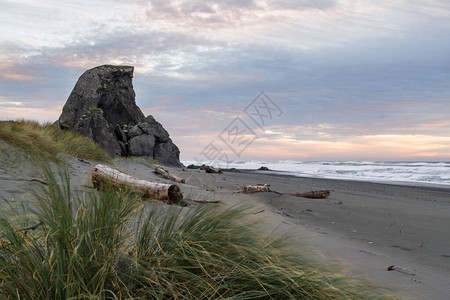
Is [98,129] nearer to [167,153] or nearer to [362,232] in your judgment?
[167,153]

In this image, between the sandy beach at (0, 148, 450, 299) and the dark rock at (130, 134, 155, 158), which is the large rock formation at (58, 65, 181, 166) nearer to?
the dark rock at (130, 134, 155, 158)

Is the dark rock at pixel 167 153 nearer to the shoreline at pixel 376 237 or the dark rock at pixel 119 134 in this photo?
the dark rock at pixel 119 134

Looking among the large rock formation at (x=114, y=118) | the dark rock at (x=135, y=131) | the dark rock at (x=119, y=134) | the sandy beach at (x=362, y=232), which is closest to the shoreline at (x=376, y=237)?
the sandy beach at (x=362, y=232)

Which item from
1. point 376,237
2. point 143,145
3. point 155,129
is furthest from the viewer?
point 155,129

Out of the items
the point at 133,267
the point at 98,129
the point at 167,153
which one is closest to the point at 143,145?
the point at 167,153

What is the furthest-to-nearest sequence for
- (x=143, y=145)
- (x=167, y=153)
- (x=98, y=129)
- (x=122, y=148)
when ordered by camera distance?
(x=167, y=153) → (x=143, y=145) → (x=122, y=148) → (x=98, y=129)

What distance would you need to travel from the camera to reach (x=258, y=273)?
2.09m

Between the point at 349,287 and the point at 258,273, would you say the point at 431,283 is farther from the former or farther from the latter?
the point at 258,273

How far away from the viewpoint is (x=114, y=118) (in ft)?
69.5

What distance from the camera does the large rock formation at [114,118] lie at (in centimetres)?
1797

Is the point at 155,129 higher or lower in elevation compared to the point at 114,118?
lower

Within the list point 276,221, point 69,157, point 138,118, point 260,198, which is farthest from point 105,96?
point 276,221

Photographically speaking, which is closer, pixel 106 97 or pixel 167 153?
pixel 106 97

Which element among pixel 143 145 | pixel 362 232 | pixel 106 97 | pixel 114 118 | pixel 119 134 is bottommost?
pixel 362 232
